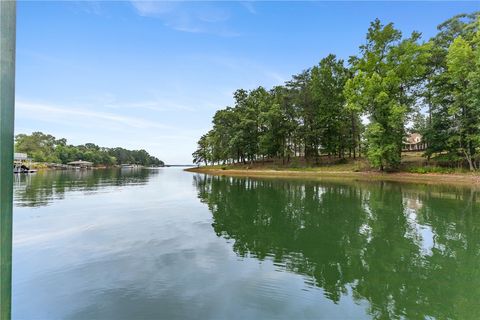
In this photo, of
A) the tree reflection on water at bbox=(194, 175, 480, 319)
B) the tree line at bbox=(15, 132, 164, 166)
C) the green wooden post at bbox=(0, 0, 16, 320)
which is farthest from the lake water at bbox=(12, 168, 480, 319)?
the tree line at bbox=(15, 132, 164, 166)

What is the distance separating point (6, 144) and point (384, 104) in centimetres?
3645

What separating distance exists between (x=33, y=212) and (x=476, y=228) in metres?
17.7

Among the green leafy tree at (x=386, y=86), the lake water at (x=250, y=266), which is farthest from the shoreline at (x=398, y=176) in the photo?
the lake water at (x=250, y=266)

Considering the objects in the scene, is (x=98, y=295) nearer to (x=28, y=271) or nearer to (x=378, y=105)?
(x=28, y=271)

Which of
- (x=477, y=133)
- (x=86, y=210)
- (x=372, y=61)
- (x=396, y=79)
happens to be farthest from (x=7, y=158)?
(x=372, y=61)

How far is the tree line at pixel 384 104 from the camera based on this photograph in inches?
1085

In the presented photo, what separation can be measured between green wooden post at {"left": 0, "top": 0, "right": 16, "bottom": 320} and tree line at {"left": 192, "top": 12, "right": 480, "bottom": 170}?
32008 millimetres

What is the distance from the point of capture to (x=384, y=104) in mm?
32219

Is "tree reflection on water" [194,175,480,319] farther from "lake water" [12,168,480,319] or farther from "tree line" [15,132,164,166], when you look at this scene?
"tree line" [15,132,164,166]

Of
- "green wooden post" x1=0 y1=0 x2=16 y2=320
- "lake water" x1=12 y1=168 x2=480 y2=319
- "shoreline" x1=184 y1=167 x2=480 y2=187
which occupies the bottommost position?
"lake water" x1=12 y1=168 x2=480 y2=319

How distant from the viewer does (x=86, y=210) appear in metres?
13.4

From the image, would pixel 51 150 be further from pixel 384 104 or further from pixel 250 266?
pixel 250 266

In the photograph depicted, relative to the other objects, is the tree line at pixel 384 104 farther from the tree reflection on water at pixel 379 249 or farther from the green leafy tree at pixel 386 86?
the tree reflection on water at pixel 379 249

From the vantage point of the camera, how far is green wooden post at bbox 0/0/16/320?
3.60ft
